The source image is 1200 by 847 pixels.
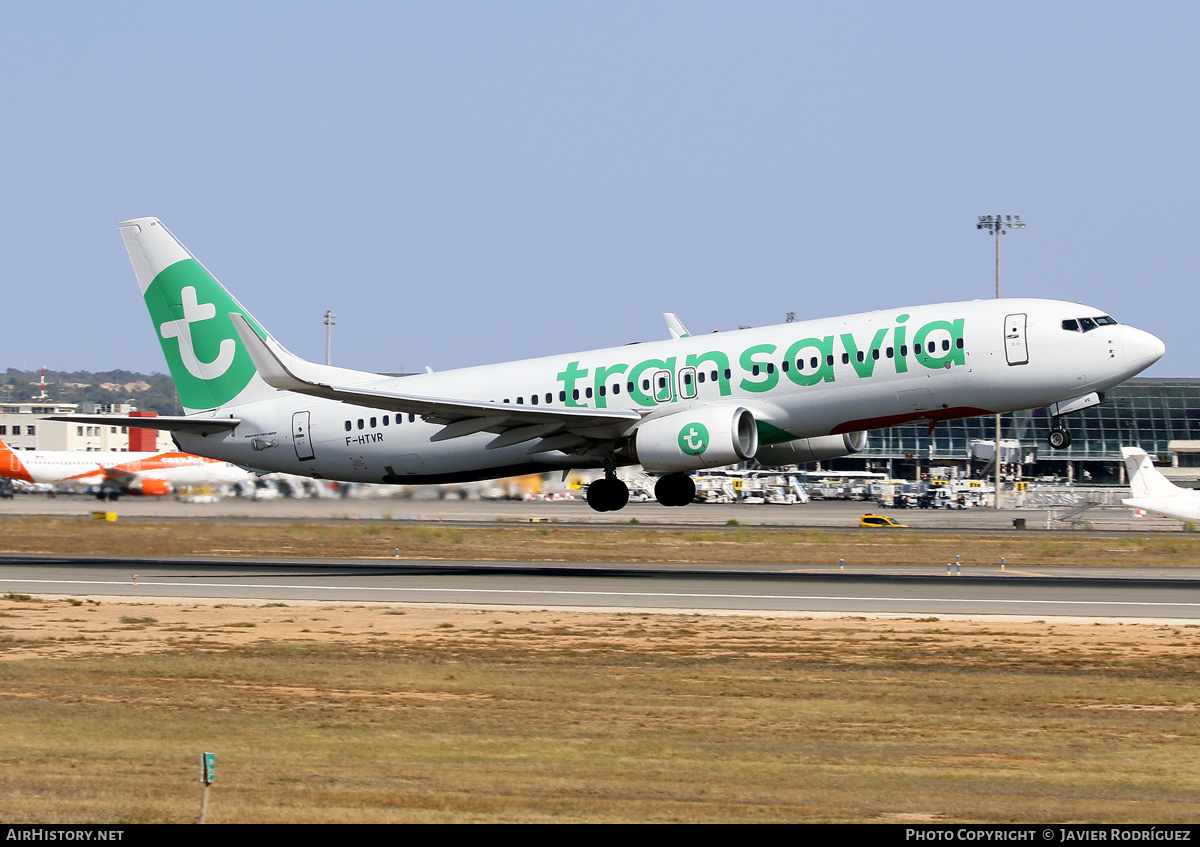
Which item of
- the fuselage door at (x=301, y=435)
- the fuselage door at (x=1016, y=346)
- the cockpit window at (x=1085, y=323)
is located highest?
the cockpit window at (x=1085, y=323)

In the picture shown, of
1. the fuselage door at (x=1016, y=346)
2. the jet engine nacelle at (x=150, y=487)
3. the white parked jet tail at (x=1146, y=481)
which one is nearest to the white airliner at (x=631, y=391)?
the fuselage door at (x=1016, y=346)

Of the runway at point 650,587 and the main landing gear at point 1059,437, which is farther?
the main landing gear at point 1059,437

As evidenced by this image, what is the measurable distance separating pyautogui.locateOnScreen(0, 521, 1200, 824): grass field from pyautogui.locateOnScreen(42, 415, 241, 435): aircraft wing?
670 cm

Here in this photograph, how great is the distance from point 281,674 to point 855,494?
94.7m

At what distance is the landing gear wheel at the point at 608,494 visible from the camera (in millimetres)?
38312

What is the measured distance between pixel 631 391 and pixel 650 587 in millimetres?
5367

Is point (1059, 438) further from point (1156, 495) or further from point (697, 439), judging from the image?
point (1156, 495)

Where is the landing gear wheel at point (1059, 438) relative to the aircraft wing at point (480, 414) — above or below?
below

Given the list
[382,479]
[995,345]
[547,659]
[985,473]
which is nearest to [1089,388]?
[995,345]

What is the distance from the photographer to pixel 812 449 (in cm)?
3762

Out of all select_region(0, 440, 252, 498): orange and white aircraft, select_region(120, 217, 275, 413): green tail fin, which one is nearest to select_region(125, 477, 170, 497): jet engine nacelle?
select_region(0, 440, 252, 498): orange and white aircraft

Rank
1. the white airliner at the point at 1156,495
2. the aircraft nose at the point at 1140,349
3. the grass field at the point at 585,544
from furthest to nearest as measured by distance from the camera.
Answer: the white airliner at the point at 1156,495 → the grass field at the point at 585,544 → the aircraft nose at the point at 1140,349

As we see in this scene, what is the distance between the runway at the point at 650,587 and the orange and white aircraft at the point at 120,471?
90.0 ft

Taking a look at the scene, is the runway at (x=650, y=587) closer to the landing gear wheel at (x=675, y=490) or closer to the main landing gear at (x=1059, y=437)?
the landing gear wheel at (x=675, y=490)
